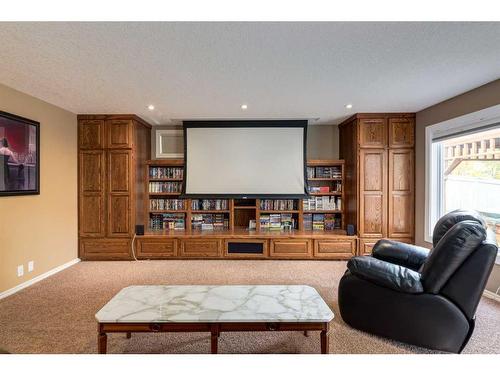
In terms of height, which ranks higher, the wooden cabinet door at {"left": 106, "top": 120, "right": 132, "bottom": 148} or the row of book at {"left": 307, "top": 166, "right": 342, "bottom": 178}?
the wooden cabinet door at {"left": 106, "top": 120, "right": 132, "bottom": 148}

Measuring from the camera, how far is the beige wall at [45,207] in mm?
3084

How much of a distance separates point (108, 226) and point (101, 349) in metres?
3.12

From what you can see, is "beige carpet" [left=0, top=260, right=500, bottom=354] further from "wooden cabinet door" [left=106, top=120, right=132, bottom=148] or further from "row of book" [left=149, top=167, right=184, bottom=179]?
"wooden cabinet door" [left=106, top=120, right=132, bottom=148]

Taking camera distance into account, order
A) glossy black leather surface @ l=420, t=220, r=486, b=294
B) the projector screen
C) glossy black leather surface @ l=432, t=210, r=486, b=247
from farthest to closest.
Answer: the projector screen → glossy black leather surface @ l=432, t=210, r=486, b=247 → glossy black leather surface @ l=420, t=220, r=486, b=294

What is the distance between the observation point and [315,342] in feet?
6.76

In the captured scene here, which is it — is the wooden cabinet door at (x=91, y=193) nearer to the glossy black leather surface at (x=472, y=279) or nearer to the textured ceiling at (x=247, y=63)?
the textured ceiling at (x=247, y=63)

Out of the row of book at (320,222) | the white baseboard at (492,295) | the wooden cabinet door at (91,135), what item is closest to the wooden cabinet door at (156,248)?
the wooden cabinet door at (91,135)

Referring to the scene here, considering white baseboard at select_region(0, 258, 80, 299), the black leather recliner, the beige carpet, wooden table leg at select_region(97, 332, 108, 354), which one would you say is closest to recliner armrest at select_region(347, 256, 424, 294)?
the black leather recliner

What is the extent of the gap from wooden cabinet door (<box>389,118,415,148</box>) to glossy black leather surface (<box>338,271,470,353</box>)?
295cm

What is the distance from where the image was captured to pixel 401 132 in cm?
432

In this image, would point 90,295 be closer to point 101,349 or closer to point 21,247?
point 21,247

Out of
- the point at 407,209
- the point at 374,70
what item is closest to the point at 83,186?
the point at 374,70

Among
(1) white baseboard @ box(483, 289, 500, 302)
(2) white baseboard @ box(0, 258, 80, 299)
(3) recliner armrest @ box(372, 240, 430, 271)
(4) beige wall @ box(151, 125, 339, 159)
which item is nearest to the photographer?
(3) recliner armrest @ box(372, 240, 430, 271)

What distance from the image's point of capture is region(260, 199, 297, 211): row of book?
486 centimetres
